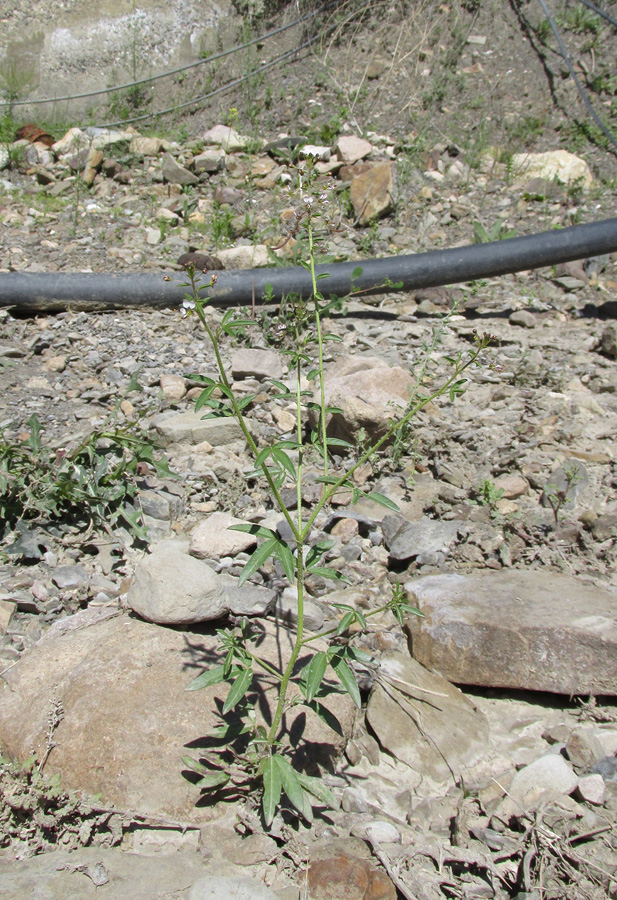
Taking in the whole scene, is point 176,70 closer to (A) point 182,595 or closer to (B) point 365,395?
(B) point 365,395

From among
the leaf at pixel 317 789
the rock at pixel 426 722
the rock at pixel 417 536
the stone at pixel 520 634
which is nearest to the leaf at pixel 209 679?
the leaf at pixel 317 789

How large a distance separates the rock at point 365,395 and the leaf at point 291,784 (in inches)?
61.4

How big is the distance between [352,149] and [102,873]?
550 centimetres

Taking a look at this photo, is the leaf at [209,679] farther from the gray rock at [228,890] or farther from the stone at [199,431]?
the stone at [199,431]

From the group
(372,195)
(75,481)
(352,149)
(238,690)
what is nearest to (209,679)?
(238,690)

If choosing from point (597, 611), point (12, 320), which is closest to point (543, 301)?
point (597, 611)

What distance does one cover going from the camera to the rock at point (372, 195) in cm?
498

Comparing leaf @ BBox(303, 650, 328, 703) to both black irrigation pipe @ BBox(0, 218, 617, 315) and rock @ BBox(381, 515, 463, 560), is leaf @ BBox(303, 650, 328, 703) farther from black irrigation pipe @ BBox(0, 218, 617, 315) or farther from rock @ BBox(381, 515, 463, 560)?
black irrigation pipe @ BBox(0, 218, 617, 315)

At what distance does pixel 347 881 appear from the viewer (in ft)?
4.76

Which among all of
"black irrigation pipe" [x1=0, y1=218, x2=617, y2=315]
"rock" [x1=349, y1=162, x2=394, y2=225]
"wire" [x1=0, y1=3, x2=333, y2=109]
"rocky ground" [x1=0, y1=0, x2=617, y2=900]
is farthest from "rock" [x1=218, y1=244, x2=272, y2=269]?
"wire" [x1=0, y1=3, x2=333, y2=109]

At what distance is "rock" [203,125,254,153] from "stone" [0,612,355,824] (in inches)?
198

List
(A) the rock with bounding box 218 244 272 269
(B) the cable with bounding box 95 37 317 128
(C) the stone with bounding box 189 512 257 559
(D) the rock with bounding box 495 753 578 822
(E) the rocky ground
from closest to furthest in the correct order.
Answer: (E) the rocky ground < (D) the rock with bounding box 495 753 578 822 < (C) the stone with bounding box 189 512 257 559 < (A) the rock with bounding box 218 244 272 269 < (B) the cable with bounding box 95 37 317 128

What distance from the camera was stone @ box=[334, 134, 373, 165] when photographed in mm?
5625

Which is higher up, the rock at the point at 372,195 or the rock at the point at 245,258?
the rock at the point at 372,195
